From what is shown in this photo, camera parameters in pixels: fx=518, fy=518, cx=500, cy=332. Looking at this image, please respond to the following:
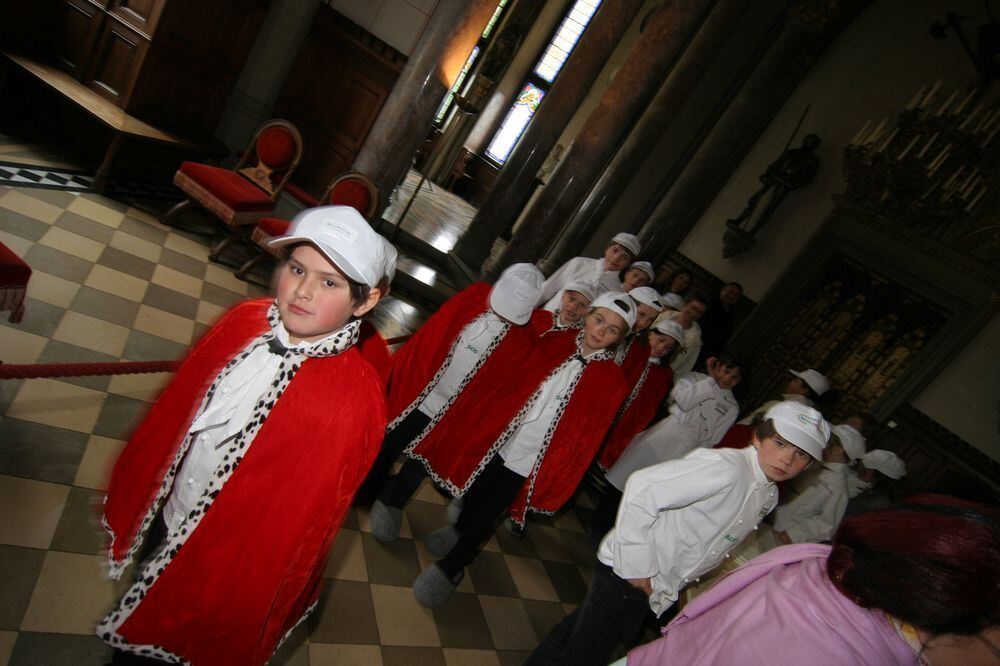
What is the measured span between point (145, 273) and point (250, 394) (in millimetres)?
3669

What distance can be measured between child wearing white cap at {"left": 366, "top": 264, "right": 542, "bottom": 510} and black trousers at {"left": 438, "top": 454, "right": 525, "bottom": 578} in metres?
0.33

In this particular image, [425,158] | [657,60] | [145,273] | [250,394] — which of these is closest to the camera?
[250,394]

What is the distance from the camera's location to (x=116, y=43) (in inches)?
214

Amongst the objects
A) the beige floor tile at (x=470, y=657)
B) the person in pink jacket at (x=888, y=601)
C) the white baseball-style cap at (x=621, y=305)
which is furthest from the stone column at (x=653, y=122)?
the person in pink jacket at (x=888, y=601)

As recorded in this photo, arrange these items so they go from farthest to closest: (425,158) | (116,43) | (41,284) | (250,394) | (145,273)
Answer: (425,158)
(116,43)
(145,273)
(41,284)
(250,394)

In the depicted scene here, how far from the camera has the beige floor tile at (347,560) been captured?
2.65 m

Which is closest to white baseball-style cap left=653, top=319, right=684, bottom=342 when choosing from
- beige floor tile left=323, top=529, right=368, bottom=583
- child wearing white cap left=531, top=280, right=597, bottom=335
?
child wearing white cap left=531, top=280, right=597, bottom=335

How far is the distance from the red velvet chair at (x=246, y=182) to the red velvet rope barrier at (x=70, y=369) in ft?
8.81

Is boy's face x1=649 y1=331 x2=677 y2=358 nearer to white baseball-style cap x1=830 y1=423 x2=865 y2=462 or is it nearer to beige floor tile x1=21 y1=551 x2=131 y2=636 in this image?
white baseball-style cap x1=830 y1=423 x2=865 y2=462

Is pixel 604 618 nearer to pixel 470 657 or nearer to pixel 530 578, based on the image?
pixel 470 657

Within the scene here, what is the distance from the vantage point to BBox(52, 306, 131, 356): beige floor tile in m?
3.15

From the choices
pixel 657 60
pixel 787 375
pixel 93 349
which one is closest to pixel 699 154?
pixel 657 60

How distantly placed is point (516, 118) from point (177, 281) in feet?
48.4

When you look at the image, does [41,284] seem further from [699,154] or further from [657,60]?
[699,154]
